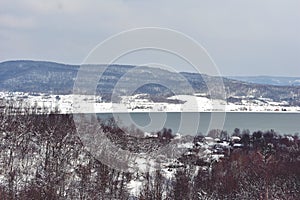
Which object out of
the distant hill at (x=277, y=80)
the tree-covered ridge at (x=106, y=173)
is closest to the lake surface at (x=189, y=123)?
the tree-covered ridge at (x=106, y=173)

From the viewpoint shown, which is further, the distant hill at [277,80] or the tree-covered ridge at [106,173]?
the distant hill at [277,80]

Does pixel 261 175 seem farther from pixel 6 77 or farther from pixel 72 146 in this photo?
pixel 6 77

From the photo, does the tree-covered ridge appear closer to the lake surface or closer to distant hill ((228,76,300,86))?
the lake surface

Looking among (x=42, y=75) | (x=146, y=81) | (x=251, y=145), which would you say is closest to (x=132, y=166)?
(x=146, y=81)

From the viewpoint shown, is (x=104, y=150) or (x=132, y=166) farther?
(x=132, y=166)

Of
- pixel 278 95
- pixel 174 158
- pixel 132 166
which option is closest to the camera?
pixel 132 166

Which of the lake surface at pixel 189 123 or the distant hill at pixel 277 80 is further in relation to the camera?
the distant hill at pixel 277 80

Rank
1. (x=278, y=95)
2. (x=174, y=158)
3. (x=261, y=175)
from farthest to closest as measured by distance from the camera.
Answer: (x=278, y=95), (x=174, y=158), (x=261, y=175)

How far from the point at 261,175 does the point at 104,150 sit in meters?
5.81

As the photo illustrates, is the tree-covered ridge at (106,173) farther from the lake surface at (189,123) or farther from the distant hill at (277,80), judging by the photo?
the distant hill at (277,80)

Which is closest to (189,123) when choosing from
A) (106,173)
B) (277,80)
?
(106,173)

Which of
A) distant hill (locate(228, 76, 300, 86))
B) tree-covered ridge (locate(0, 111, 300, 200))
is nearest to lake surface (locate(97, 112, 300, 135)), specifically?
tree-covered ridge (locate(0, 111, 300, 200))

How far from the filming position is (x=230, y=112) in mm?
72938

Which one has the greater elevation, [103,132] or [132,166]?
[103,132]
